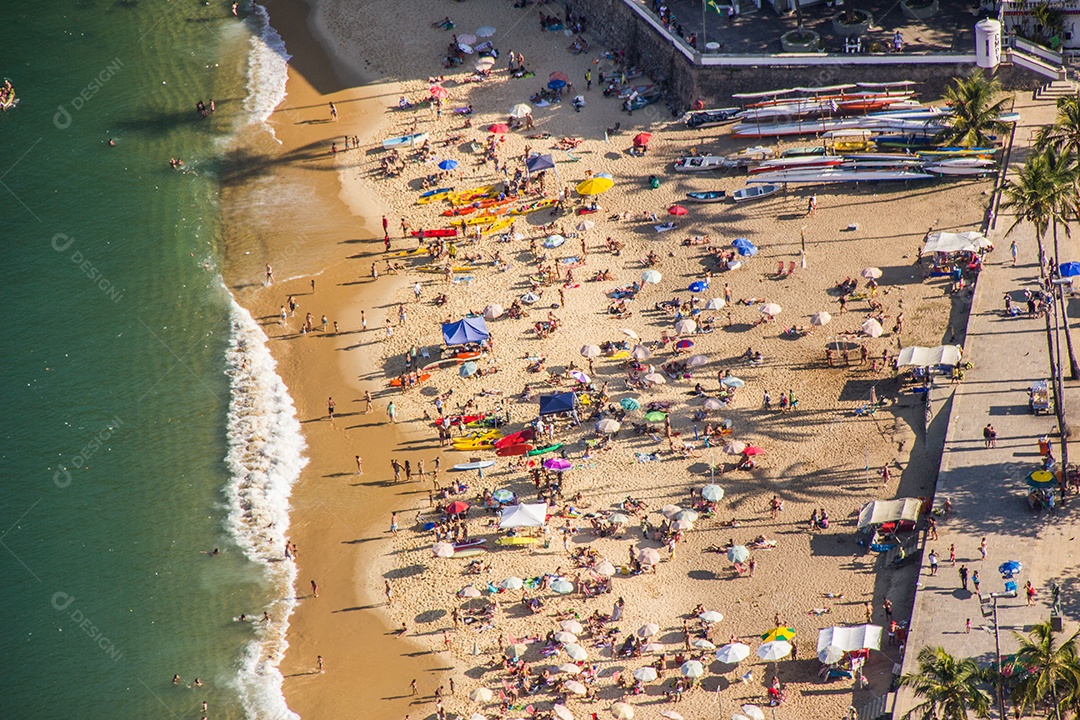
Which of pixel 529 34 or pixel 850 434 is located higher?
pixel 529 34

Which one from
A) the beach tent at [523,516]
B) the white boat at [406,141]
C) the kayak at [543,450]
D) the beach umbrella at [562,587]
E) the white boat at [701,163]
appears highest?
the white boat at [406,141]

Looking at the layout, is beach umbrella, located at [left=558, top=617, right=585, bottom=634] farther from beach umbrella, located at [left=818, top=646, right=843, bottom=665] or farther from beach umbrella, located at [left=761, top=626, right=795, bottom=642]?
beach umbrella, located at [left=818, top=646, right=843, bottom=665]

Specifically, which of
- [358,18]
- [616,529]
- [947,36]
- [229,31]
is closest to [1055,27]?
[947,36]

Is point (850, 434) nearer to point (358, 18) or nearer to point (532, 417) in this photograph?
point (532, 417)

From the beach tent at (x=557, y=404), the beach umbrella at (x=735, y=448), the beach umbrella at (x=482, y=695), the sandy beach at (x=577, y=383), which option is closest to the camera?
the beach umbrella at (x=482, y=695)

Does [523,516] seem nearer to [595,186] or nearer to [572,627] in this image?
[572,627]

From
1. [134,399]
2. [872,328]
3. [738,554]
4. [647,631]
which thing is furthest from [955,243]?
[134,399]

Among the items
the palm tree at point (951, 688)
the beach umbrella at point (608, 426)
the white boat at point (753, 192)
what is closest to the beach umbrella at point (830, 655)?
the palm tree at point (951, 688)

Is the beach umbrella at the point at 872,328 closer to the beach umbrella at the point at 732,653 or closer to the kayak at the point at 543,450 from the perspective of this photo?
the kayak at the point at 543,450
